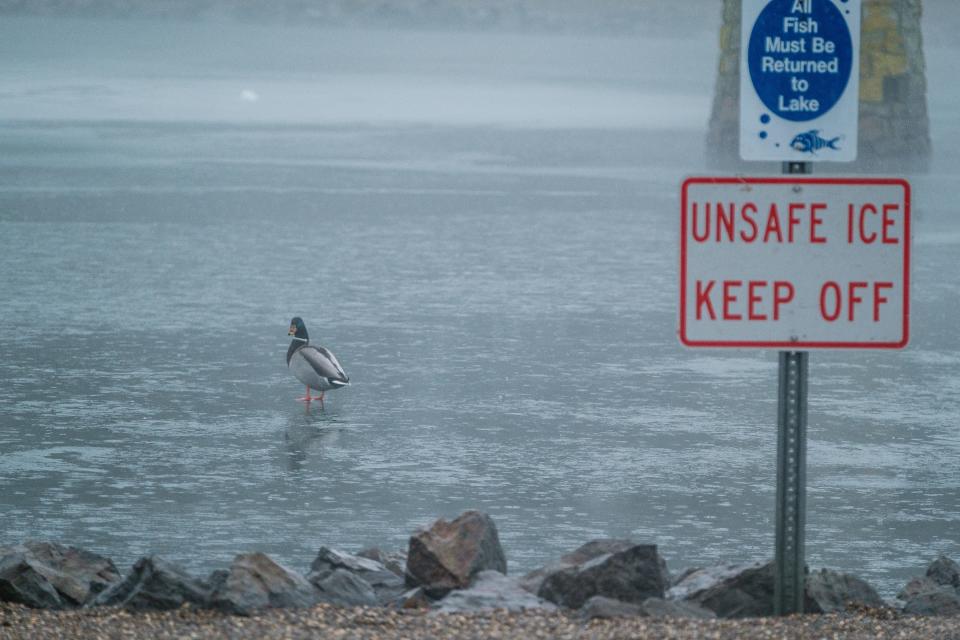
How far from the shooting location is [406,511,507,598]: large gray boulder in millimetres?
6137

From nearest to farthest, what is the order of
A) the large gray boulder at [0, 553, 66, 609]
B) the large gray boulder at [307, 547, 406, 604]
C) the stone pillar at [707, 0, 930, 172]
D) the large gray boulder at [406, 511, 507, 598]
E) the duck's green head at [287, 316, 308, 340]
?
the large gray boulder at [0, 553, 66, 609], the large gray boulder at [406, 511, 507, 598], the large gray boulder at [307, 547, 406, 604], the duck's green head at [287, 316, 308, 340], the stone pillar at [707, 0, 930, 172]

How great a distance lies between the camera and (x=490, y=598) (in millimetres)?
5879

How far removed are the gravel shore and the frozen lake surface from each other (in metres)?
1.33

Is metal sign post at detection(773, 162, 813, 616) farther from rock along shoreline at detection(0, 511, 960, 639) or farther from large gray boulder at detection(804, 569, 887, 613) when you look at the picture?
large gray boulder at detection(804, 569, 887, 613)

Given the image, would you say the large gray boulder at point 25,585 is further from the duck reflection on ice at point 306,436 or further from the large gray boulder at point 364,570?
the duck reflection on ice at point 306,436

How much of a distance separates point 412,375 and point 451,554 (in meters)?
4.57

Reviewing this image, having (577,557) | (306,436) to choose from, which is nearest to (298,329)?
(306,436)

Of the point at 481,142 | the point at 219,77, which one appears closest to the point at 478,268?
the point at 481,142

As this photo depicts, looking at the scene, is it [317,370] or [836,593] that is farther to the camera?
[317,370]

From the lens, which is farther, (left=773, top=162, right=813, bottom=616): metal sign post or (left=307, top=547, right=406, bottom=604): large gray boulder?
(left=307, top=547, right=406, bottom=604): large gray boulder

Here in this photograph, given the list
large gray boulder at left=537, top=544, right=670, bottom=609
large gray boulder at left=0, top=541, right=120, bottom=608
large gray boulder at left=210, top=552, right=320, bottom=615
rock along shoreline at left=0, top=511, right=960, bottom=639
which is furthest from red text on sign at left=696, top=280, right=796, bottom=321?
large gray boulder at left=0, top=541, right=120, bottom=608

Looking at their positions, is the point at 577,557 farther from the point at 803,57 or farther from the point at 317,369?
the point at 317,369

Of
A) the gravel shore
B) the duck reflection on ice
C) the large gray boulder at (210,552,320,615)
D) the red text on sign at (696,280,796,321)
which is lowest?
the gravel shore

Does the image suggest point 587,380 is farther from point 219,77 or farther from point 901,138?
point 219,77
